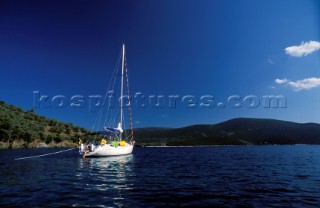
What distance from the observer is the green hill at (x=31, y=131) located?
12197 cm

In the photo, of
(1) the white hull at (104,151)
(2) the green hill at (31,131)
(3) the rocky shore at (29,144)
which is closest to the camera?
(1) the white hull at (104,151)

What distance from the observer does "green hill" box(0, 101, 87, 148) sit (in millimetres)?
121975

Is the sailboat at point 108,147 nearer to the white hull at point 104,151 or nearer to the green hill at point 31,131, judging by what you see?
the white hull at point 104,151

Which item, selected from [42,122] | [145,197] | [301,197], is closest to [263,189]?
[301,197]

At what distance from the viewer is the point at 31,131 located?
133875mm

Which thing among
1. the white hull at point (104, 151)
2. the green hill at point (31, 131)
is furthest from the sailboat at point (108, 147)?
the green hill at point (31, 131)

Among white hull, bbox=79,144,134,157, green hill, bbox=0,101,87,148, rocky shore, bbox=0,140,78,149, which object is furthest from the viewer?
green hill, bbox=0,101,87,148

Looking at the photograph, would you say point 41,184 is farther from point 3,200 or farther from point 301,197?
point 301,197

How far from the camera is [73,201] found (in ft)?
47.8

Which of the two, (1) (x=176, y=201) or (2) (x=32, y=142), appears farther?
(2) (x=32, y=142)

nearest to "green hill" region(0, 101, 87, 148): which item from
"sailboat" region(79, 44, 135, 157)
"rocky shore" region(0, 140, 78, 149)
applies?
"rocky shore" region(0, 140, 78, 149)

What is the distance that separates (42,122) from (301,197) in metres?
188

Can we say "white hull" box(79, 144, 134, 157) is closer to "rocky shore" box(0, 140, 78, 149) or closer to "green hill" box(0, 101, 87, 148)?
"rocky shore" box(0, 140, 78, 149)

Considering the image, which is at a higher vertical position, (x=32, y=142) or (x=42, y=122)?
(x=42, y=122)
